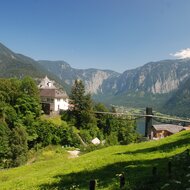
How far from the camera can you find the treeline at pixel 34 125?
68.7m

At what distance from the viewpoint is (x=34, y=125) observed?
80.5 m

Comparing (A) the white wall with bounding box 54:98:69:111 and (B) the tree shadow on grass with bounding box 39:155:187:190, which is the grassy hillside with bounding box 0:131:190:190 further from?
(A) the white wall with bounding box 54:98:69:111

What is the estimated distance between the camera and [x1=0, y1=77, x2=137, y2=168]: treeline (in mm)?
68688

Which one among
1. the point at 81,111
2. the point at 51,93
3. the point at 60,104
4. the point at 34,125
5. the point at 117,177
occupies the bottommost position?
the point at 34,125

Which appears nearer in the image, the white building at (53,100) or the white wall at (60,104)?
the white building at (53,100)

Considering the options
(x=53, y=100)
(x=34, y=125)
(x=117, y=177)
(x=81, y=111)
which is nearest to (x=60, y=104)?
(x=53, y=100)

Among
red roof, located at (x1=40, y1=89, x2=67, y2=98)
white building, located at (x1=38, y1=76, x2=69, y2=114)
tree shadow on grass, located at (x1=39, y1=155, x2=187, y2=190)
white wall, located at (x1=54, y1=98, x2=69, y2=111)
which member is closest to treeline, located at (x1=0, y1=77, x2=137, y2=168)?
white building, located at (x1=38, y1=76, x2=69, y2=114)

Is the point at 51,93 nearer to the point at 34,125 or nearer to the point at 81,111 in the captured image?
the point at 81,111

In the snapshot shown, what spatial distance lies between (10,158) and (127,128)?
1768 inches

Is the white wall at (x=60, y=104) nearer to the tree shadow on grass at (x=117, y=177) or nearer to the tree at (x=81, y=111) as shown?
the tree at (x=81, y=111)

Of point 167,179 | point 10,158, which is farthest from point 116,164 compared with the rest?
point 10,158

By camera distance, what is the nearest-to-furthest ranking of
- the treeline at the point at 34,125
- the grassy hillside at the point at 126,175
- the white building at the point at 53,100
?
1. the grassy hillside at the point at 126,175
2. the treeline at the point at 34,125
3. the white building at the point at 53,100

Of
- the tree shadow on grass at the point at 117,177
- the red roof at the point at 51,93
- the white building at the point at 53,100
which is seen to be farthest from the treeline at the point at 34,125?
the tree shadow on grass at the point at 117,177

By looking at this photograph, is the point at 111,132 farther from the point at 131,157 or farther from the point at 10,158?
the point at 131,157
